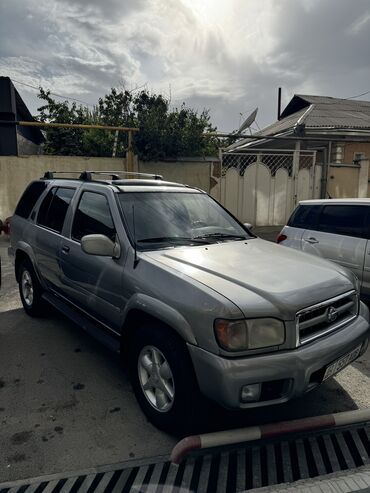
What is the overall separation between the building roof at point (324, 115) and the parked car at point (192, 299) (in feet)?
34.8

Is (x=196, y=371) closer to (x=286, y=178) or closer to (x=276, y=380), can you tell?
(x=276, y=380)

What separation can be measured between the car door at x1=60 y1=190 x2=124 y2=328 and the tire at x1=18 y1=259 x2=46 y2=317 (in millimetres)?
947

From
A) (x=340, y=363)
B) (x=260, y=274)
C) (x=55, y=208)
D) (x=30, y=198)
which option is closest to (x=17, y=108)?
(x=30, y=198)

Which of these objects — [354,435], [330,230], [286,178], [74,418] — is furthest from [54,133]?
[354,435]

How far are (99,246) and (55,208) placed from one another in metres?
1.60

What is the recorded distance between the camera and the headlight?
6.97ft

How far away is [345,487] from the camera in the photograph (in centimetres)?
207

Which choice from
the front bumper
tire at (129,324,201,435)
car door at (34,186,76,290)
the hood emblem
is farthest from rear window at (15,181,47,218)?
the hood emblem

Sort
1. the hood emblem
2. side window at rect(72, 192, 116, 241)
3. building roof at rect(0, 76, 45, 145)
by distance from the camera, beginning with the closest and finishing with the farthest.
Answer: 1. the hood emblem
2. side window at rect(72, 192, 116, 241)
3. building roof at rect(0, 76, 45, 145)

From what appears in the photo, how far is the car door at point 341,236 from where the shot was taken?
4.57m

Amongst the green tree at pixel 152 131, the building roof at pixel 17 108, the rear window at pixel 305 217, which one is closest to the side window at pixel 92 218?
the rear window at pixel 305 217

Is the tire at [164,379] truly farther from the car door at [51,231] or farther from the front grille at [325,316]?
the car door at [51,231]

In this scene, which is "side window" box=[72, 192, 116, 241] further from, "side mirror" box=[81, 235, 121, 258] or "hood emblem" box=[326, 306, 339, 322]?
"hood emblem" box=[326, 306, 339, 322]

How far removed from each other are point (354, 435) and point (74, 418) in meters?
1.99
